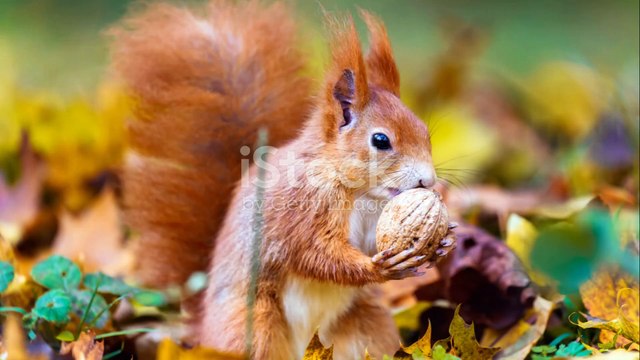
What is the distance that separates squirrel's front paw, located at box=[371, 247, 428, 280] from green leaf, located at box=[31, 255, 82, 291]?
25.0 inches

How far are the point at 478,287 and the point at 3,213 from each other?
138 cm

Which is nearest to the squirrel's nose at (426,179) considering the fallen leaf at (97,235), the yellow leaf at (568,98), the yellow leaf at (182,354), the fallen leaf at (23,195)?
the yellow leaf at (182,354)

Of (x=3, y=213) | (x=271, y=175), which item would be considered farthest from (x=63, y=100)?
(x=271, y=175)

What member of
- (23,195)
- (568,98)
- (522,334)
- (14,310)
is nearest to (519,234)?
(522,334)

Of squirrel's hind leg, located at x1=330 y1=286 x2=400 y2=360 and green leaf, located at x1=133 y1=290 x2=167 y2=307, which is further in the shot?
green leaf, located at x1=133 y1=290 x2=167 y2=307

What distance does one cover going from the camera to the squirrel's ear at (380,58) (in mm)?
1613

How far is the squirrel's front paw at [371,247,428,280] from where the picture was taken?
146 centimetres

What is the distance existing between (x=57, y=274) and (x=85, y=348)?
10.3 inches

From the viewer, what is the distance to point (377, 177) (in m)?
1.52

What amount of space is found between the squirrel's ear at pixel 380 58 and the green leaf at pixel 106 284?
2.13ft

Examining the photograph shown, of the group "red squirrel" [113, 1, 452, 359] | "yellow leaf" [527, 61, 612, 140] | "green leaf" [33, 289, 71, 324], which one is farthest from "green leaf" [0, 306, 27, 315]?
"yellow leaf" [527, 61, 612, 140]

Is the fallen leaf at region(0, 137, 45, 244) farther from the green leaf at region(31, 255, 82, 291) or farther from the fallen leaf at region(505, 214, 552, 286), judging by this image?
the fallen leaf at region(505, 214, 552, 286)

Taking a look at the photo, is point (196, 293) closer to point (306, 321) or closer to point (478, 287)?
point (306, 321)

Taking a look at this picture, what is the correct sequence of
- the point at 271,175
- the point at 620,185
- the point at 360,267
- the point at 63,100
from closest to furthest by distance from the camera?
1. the point at 360,267
2. the point at 271,175
3. the point at 620,185
4. the point at 63,100
